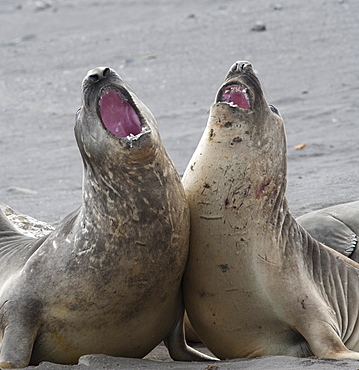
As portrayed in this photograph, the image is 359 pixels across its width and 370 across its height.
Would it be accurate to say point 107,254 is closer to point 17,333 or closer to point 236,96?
point 17,333

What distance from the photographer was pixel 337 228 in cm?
559

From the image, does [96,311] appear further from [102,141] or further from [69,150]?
[69,150]

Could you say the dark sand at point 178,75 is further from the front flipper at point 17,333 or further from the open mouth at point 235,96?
the front flipper at point 17,333

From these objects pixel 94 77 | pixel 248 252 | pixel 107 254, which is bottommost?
pixel 248 252

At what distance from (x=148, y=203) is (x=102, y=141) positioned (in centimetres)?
35

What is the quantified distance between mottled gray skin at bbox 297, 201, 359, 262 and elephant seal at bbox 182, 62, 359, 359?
4.32 ft

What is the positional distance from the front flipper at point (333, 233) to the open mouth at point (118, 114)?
87.9 inches

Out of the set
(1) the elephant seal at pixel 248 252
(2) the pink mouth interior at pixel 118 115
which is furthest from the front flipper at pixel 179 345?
(2) the pink mouth interior at pixel 118 115

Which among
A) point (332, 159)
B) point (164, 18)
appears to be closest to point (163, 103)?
point (332, 159)

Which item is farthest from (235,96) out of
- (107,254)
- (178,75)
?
(178,75)

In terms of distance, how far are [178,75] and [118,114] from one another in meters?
8.39

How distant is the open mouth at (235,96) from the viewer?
4.11 metres

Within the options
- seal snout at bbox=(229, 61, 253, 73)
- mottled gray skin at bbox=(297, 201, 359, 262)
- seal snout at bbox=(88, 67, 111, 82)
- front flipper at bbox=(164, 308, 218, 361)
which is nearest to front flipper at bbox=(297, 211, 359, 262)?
mottled gray skin at bbox=(297, 201, 359, 262)

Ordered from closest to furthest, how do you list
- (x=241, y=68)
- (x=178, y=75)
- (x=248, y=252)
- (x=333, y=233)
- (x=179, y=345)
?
(x=248, y=252) < (x=241, y=68) < (x=179, y=345) < (x=333, y=233) < (x=178, y=75)
